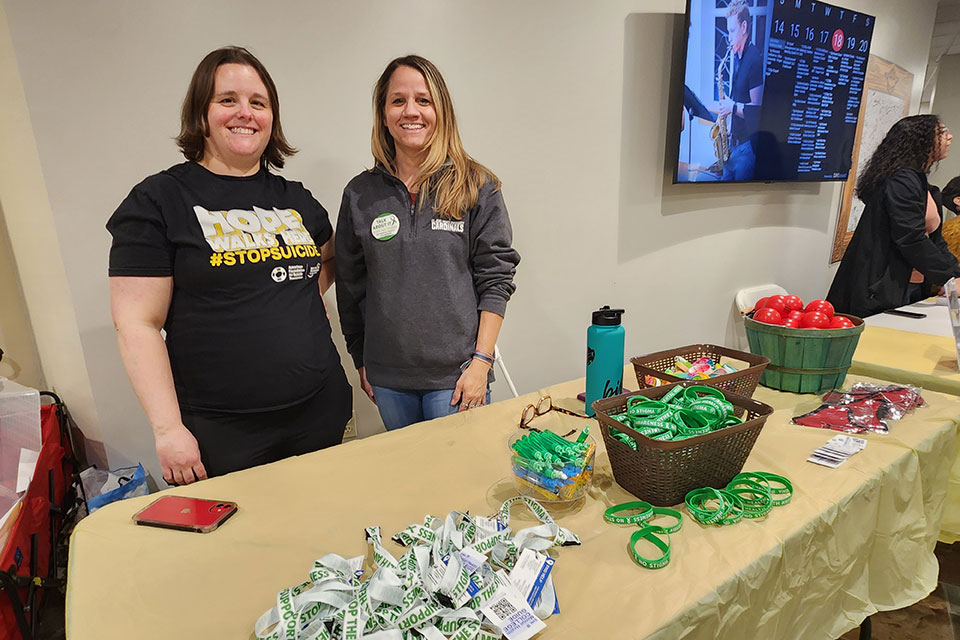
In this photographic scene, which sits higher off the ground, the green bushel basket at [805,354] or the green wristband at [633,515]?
the green bushel basket at [805,354]

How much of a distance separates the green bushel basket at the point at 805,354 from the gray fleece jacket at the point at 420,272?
71 cm

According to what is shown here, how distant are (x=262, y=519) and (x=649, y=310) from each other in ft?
7.69

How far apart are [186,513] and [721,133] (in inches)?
108

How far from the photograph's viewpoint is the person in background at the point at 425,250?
134 centimetres

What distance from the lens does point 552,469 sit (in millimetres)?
928

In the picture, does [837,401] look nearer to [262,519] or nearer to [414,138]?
[414,138]

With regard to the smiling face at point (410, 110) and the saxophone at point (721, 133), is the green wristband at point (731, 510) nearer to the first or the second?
the smiling face at point (410, 110)

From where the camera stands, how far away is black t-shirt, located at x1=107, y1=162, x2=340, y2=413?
110 centimetres

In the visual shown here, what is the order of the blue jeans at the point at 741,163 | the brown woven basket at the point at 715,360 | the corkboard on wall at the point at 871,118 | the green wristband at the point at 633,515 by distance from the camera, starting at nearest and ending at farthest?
the green wristband at the point at 633,515, the brown woven basket at the point at 715,360, the blue jeans at the point at 741,163, the corkboard on wall at the point at 871,118

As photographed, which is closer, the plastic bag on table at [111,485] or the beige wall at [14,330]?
the plastic bag on table at [111,485]

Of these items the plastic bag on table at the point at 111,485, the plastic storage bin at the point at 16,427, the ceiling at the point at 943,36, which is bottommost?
the plastic bag on table at the point at 111,485

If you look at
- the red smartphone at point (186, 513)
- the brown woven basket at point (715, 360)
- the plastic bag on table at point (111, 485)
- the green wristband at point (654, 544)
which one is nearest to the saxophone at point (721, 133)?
the brown woven basket at point (715, 360)

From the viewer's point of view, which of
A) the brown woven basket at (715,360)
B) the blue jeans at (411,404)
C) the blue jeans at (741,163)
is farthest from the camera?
the blue jeans at (741,163)

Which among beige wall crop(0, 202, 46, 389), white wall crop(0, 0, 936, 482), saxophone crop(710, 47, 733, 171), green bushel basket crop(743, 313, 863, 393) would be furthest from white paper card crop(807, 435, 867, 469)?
beige wall crop(0, 202, 46, 389)
